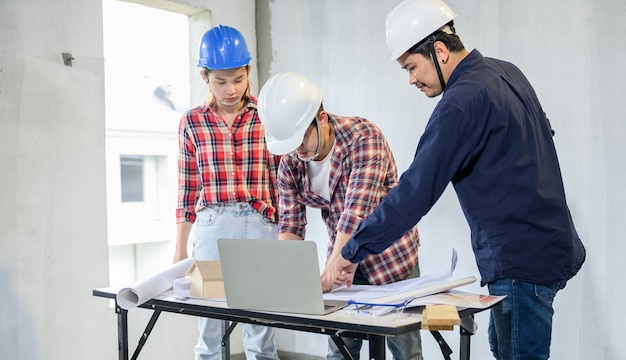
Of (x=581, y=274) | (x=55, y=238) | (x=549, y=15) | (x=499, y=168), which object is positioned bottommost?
(x=581, y=274)

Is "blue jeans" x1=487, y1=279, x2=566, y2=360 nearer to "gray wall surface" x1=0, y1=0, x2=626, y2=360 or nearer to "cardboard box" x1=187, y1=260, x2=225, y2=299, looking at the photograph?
"cardboard box" x1=187, y1=260, x2=225, y2=299

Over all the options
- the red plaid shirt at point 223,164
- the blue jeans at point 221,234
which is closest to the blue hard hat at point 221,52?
the red plaid shirt at point 223,164

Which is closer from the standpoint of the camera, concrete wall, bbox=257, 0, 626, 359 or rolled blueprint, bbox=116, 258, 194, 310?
rolled blueprint, bbox=116, 258, 194, 310

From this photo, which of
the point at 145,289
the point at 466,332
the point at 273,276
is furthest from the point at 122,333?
the point at 466,332

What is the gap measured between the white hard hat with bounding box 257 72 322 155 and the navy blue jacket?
45cm

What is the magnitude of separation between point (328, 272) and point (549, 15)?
64.8 inches

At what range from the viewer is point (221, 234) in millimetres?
2533

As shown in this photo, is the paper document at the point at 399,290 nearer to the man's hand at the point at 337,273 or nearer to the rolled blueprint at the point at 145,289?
the man's hand at the point at 337,273

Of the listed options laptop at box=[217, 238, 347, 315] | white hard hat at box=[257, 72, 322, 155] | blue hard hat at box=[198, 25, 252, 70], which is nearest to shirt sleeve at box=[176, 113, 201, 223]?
blue hard hat at box=[198, 25, 252, 70]

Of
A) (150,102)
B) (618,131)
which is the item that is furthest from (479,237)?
(150,102)

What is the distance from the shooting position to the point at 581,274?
2.76 m

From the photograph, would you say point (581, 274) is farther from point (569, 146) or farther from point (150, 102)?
point (150, 102)

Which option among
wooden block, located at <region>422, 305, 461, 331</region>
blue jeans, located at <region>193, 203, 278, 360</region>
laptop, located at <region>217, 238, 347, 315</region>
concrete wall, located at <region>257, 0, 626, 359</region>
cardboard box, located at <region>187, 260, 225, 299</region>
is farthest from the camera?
concrete wall, located at <region>257, 0, 626, 359</region>

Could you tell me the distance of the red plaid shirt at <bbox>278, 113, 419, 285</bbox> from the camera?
1.98 metres
